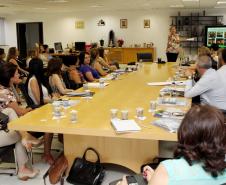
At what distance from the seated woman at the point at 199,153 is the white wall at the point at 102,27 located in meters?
12.7

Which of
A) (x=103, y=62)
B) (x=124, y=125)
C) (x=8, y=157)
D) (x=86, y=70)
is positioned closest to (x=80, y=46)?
(x=103, y=62)

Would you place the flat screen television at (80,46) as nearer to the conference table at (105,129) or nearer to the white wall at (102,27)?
the white wall at (102,27)

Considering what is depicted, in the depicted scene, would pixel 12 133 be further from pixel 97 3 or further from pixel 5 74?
pixel 97 3

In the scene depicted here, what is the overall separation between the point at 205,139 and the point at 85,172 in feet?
6.04

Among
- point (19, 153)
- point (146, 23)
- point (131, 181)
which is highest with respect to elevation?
point (146, 23)

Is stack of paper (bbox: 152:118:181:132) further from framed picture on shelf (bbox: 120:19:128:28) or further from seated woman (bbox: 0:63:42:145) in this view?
framed picture on shelf (bbox: 120:19:128:28)

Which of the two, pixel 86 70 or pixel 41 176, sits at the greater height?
pixel 86 70

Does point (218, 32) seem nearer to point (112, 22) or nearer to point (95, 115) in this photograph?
point (112, 22)

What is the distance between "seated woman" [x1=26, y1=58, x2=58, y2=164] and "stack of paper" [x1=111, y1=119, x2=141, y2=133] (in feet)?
3.75

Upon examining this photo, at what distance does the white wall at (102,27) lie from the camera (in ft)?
45.0

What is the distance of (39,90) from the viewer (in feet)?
13.4

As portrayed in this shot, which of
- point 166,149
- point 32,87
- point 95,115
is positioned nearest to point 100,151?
point 95,115

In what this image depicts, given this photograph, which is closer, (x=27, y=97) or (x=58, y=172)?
(x=58, y=172)

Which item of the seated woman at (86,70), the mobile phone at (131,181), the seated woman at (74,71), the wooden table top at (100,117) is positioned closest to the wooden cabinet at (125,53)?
the seated woman at (86,70)
